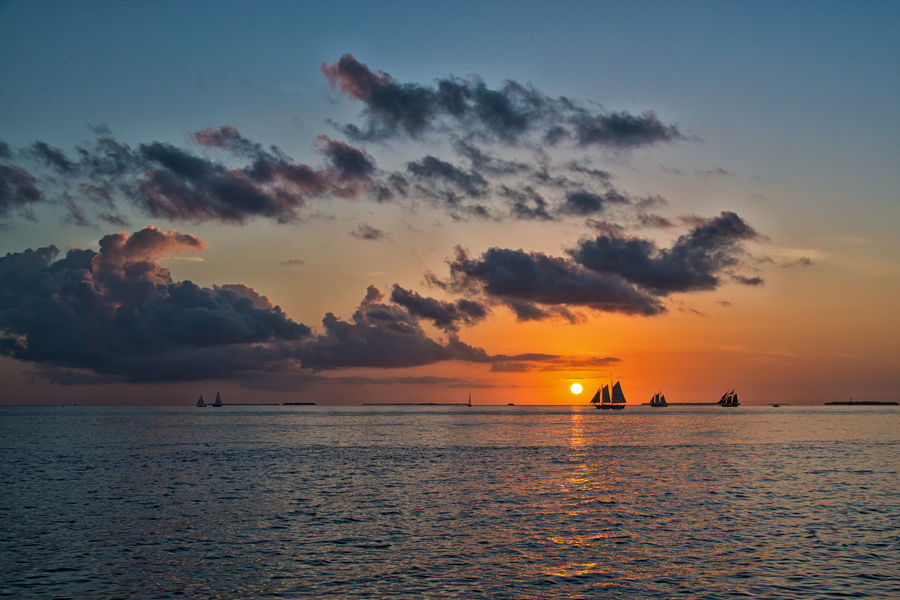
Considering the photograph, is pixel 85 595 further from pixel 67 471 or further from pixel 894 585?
pixel 67 471

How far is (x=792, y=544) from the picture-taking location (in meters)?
41.3

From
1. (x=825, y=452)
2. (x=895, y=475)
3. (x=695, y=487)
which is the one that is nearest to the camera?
(x=695, y=487)

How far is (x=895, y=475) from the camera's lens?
76750 mm

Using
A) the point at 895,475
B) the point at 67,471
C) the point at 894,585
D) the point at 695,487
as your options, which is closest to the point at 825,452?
the point at 895,475

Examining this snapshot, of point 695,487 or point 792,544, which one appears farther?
point 695,487

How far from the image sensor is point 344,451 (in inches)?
4545

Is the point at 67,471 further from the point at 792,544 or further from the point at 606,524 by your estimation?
the point at 792,544

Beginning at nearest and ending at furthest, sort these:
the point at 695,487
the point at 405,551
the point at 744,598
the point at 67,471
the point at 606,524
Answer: the point at 744,598, the point at 405,551, the point at 606,524, the point at 695,487, the point at 67,471

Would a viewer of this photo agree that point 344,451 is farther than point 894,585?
Yes

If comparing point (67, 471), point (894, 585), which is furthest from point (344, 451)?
point (894, 585)

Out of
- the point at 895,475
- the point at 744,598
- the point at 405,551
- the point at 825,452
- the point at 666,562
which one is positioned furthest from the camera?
the point at 825,452

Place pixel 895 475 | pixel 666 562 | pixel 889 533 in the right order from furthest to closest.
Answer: pixel 895 475 < pixel 889 533 < pixel 666 562

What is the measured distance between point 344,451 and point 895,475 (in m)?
77.1

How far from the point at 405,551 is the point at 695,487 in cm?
3814
